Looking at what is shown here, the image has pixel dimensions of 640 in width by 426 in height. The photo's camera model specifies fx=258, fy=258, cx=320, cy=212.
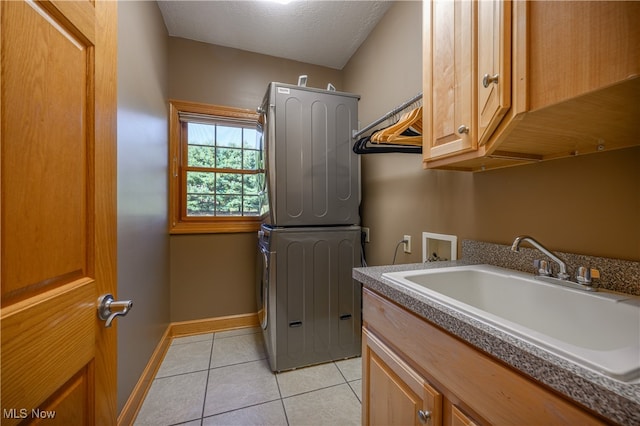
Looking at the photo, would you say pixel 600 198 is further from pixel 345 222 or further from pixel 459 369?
pixel 345 222

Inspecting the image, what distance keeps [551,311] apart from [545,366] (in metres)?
0.53

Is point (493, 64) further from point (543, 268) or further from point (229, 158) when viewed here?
point (229, 158)

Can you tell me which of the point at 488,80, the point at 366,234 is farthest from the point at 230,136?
the point at 488,80

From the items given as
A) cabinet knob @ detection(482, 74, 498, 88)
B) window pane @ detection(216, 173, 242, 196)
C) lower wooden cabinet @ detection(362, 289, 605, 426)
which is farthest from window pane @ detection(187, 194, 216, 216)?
cabinet knob @ detection(482, 74, 498, 88)

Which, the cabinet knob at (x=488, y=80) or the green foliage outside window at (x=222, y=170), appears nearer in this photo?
the cabinet knob at (x=488, y=80)

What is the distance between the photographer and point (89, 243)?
2.07ft

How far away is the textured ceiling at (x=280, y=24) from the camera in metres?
1.95

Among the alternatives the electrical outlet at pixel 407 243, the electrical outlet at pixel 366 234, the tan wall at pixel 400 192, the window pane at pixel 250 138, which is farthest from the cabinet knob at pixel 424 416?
the window pane at pixel 250 138

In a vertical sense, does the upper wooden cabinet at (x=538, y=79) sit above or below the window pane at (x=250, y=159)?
below

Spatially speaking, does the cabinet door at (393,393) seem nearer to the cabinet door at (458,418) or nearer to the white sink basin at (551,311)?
the cabinet door at (458,418)

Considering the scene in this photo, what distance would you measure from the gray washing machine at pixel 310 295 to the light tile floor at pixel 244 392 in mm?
122

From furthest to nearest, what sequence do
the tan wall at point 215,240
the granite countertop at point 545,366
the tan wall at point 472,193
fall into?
the tan wall at point 215,240
the tan wall at point 472,193
the granite countertop at point 545,366

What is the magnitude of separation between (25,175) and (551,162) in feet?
4.91

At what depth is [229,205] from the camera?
A: 258cm
